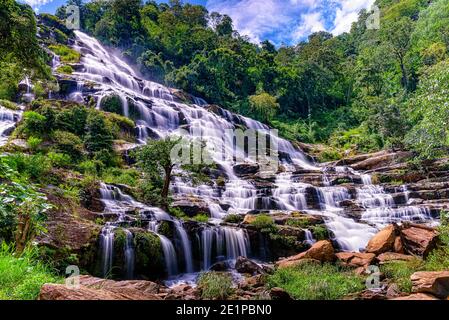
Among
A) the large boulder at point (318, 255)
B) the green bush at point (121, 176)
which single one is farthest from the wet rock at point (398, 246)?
the green bush at point (121, 176)

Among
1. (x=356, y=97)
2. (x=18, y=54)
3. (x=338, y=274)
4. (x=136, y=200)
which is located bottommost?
(x=338, y=274)

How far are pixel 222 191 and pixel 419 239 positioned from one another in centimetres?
1150

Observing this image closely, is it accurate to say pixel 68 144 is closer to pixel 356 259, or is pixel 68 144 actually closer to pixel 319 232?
pixel 319 232

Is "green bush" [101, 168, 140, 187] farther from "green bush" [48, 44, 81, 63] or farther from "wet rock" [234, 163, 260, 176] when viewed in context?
"green bush" [48, 44, 81, 63]

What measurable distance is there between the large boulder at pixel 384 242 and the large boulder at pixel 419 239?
0.35 m

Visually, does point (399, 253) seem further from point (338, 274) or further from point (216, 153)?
point (216, 153)

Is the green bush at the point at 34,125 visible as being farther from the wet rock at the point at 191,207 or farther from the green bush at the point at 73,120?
Answer: the wet rock at the point at 191,207

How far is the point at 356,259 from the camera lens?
1112 centimetres

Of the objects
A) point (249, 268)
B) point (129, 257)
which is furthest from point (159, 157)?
point (249, 268)

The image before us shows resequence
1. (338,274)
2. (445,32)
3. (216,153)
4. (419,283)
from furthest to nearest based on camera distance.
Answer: (445,32)
(216,153)
(338,274)
(419,283)

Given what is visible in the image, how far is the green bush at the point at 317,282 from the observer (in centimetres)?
771

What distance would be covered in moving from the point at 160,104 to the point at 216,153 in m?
8.81
